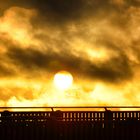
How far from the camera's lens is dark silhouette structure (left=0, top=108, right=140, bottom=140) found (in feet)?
106

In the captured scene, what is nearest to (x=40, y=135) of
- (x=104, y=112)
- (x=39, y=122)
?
(x=39, y=122)

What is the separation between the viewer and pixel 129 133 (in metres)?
33.2

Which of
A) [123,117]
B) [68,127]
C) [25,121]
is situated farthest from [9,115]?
[123,117]

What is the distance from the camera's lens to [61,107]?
3231 centimetres

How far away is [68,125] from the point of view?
3284 centimetres

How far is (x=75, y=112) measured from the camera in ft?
108

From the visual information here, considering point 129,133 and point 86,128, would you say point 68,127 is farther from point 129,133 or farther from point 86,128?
point 129,133

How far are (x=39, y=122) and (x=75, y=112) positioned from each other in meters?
1.97

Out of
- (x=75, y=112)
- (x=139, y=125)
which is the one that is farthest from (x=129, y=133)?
(x=75, y=112)

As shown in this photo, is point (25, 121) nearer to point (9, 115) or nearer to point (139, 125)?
point (9, 115)

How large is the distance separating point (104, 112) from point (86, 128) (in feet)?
4.27

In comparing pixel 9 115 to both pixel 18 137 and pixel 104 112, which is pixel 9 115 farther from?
pixel 104 112

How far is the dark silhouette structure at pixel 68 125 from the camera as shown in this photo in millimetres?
32406

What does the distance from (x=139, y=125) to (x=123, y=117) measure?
0.95m
